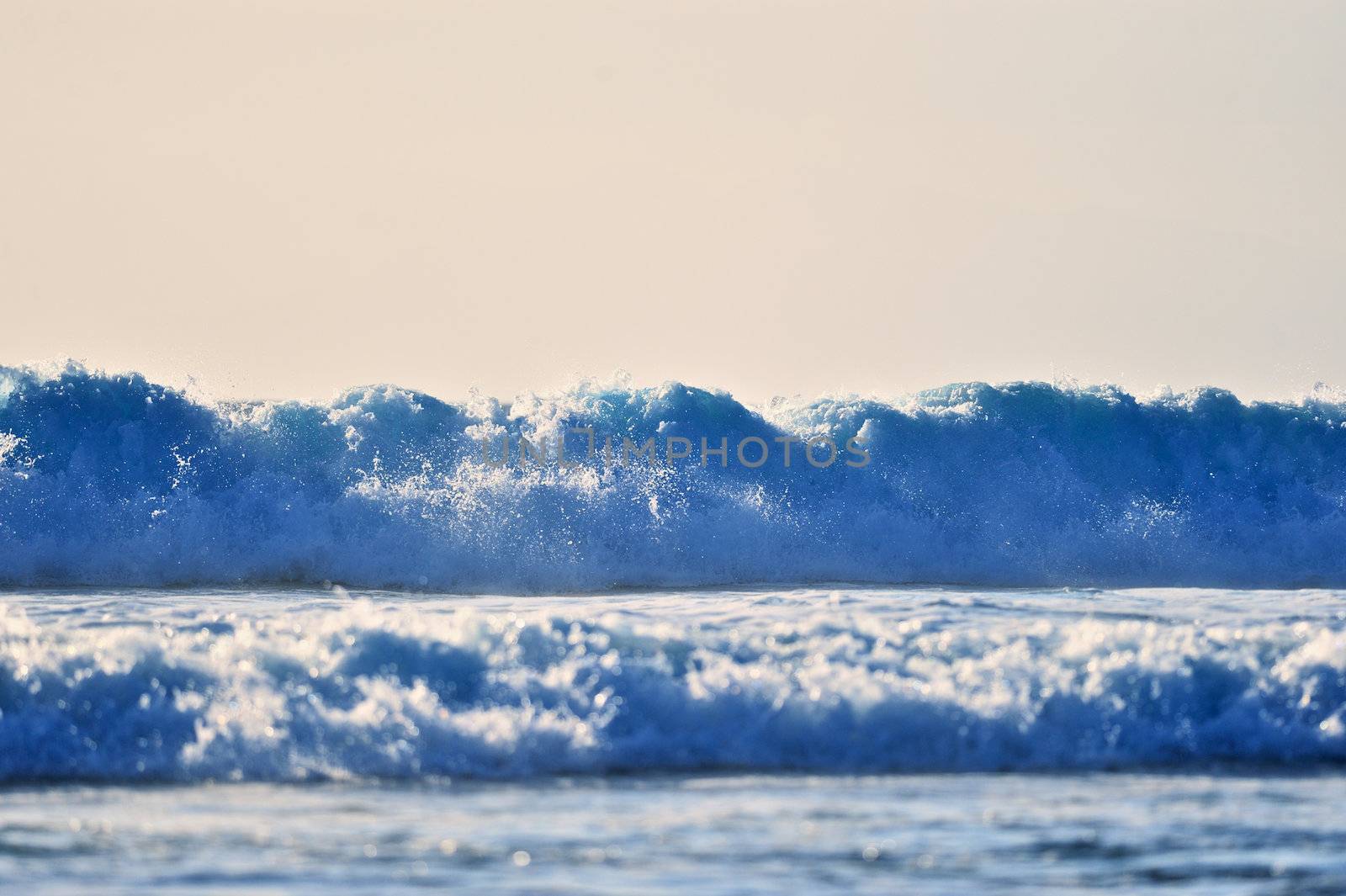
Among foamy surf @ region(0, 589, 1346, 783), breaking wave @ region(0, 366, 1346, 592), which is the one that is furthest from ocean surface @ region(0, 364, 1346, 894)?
breaking wave @ region(0, 366, 1346, 592)

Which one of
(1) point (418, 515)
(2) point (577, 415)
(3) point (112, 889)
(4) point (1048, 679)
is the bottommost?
(3) point (112, 889)

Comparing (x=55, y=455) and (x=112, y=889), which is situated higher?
(x=55, y=455)

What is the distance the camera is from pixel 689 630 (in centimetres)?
909

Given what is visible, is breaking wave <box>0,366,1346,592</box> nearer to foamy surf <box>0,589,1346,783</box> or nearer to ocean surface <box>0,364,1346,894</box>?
ocean surface <box>0,364,1346,894</box>

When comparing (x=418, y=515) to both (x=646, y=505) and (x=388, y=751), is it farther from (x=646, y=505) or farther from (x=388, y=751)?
(x=388, y=751)

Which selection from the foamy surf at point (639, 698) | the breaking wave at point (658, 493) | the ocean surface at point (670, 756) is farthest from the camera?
the breaking wave at point (658, 493)

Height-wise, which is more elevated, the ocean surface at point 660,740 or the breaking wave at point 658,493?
the breaking wave at point 658,493

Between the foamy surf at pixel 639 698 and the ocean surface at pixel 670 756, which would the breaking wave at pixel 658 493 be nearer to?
the ocean surface at pixel 670 756

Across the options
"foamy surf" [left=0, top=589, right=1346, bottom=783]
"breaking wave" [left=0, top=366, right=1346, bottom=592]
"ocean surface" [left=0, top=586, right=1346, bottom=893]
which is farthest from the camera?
"breaking wave" [left=0, top=366, right=1346, bottom=592]

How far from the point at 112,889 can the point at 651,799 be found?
7.25ft

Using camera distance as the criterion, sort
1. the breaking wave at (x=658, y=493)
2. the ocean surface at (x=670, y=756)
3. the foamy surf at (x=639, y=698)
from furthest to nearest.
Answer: the breaking wave at (x=658, y=493) → the foamy surf at (x=639, y=698) → the ocean surface at (x=670, y=756)

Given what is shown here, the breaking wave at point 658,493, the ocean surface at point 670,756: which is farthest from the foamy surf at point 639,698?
the breaking wave at point 658,493

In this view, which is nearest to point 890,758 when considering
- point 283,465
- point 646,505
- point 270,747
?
point 270,747

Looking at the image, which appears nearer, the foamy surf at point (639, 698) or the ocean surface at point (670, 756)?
the ocean surface at point (670, 756)
